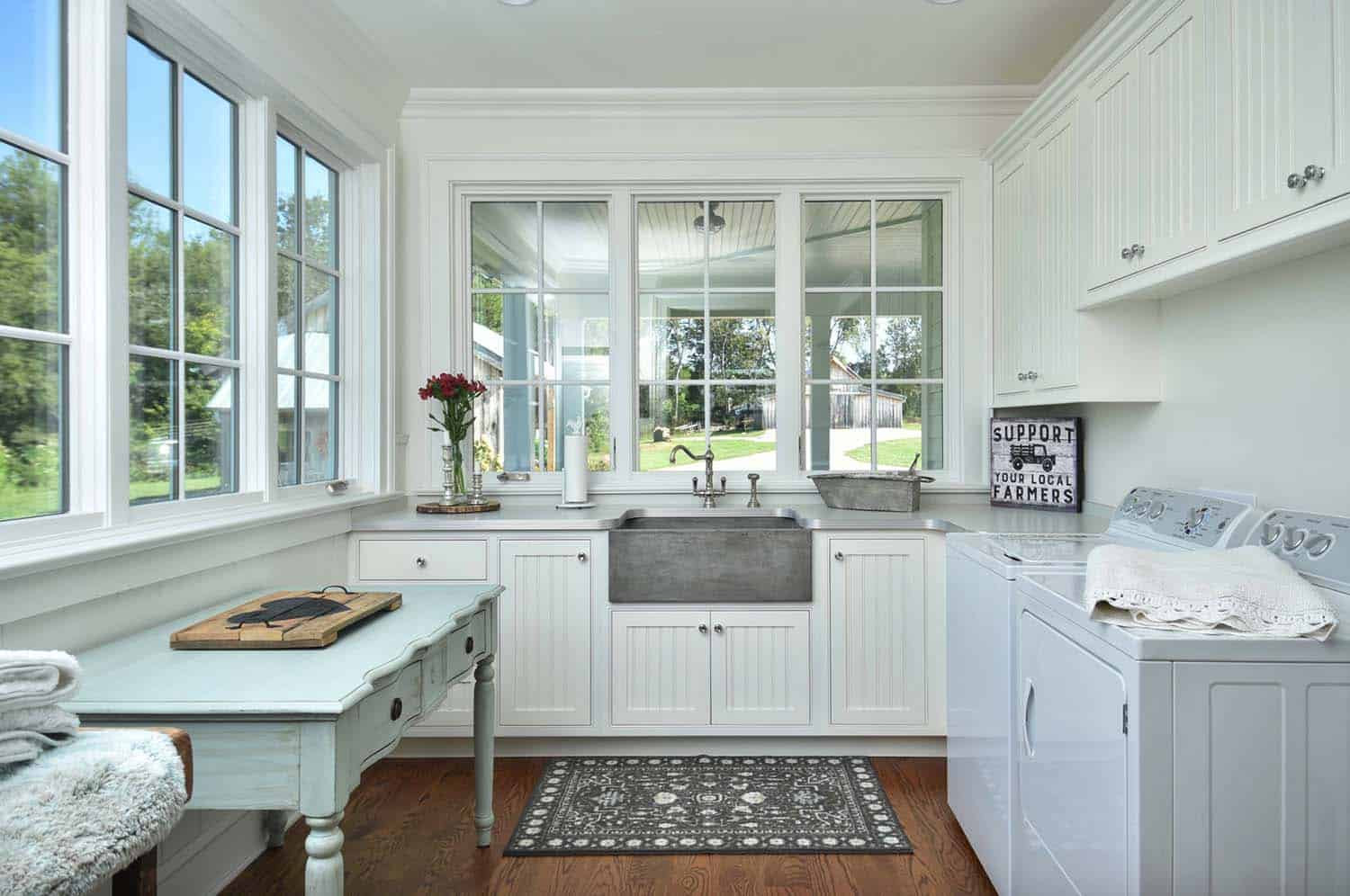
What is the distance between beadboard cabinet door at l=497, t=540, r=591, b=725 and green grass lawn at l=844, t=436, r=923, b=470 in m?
1.30

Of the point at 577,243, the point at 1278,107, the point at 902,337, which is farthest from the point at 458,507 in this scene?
the point at 1278,107

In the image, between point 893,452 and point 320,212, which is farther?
point 893,452

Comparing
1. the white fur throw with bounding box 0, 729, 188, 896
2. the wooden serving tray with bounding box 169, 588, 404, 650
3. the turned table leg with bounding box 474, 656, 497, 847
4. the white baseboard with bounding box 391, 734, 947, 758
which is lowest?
the white baseboard with bounding box 391, 734, 947, 758

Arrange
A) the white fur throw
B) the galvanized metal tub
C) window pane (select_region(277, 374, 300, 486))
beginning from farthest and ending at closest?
1. the galvanized metal tub
2. window pane (select_region(277, 374, 300, 486))
3. the white fur throw

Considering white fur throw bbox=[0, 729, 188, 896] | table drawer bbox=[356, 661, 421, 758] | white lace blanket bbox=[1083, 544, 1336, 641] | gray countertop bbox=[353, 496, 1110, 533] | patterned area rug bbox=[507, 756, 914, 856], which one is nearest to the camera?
white fur throw bbox=[0, 729, 188, 896]

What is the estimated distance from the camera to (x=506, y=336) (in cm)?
329

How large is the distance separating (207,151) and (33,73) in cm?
57

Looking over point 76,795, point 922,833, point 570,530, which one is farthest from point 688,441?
point 76,795

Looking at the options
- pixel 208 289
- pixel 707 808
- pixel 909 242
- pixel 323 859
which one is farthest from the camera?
pixel 909 242

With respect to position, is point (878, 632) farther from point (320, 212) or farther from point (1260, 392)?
point (320, 212)

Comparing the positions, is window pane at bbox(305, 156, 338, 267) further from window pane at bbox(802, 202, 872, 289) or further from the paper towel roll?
window pane at bbox(802, 202, 872, 289)

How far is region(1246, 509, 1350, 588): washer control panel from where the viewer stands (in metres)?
1.46

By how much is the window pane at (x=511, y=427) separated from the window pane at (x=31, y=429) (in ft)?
5.72

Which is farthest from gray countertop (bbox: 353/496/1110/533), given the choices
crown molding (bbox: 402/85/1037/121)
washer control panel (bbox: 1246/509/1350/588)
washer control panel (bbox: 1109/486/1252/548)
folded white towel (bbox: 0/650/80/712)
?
folded white towel (bbox: 0/650/80/712)
